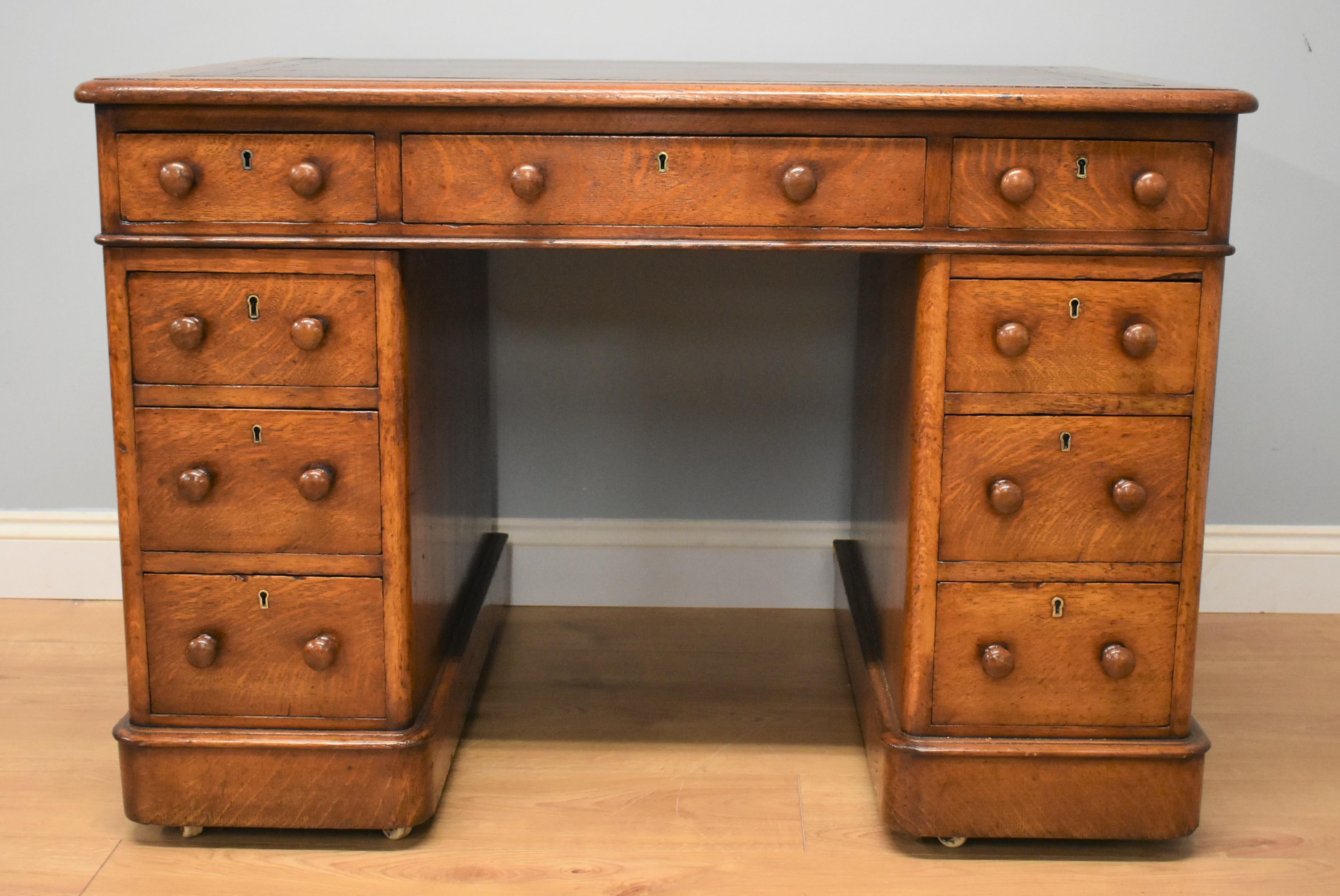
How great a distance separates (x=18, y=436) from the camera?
244cm

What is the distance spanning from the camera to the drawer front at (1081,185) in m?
1.51

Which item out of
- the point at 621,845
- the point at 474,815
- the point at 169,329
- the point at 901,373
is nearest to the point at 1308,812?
the point at 901,373

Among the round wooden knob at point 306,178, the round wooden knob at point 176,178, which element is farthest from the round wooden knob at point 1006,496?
the round wooden knob at point 176,178

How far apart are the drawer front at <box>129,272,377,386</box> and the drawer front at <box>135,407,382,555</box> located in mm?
48

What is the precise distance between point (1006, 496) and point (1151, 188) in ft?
1.28

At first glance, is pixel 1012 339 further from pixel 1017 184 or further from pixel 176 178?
pixel 176 178

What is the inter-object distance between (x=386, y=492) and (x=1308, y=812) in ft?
4.23

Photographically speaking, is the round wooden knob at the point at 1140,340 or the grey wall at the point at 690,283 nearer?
the round wooden knob at the point at 1140,340

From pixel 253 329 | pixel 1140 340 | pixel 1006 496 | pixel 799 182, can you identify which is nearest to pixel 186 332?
pixel 253 329

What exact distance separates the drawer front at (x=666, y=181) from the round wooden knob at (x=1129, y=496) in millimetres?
406

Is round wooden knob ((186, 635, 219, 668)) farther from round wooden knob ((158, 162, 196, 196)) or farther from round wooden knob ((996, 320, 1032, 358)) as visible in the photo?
round wooden knob ((996, 320, 1032, 358))

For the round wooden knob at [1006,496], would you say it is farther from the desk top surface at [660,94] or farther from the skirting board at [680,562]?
the skirting board at [680,562]

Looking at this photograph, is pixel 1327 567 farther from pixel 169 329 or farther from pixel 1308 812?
pixel 169 329

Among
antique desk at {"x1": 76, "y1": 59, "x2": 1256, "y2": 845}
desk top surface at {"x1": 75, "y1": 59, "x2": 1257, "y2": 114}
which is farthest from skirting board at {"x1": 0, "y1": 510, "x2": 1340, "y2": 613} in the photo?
desk top surface at {"x1": 75, "y1": 59, "x2": 1257, "y2": 114}
